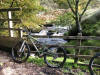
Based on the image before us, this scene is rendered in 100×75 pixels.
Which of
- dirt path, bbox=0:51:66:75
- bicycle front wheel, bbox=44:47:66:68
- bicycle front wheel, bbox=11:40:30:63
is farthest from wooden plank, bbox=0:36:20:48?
bicycle front wheel, bbox=44:47:66:68

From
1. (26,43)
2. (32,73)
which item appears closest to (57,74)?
(32,73)

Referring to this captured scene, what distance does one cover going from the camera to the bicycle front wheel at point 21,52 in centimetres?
466

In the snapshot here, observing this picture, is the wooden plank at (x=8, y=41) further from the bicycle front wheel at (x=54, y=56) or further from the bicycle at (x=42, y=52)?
the bicycle front wheel at (x=54, y=56)

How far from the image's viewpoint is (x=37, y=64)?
4.56 meters

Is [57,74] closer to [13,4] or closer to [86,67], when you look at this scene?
[86,67]

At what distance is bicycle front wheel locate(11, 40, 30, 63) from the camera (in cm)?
466

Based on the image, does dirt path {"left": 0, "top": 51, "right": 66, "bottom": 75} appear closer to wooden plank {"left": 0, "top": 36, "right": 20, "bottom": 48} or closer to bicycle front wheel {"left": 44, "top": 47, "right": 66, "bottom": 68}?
bicycle front wheel {"left": 44, "top": 47, "right": 66, "bottom": 68}

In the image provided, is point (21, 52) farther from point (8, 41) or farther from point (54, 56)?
point (54, 56)

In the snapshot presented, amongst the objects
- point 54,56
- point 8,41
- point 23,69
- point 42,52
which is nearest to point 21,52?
point 23,69

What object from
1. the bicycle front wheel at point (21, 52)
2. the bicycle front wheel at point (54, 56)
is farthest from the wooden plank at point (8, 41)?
the bicycle front wheel at point (54, 56)

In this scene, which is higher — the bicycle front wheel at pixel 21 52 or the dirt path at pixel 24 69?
the bicycle front wheel at pixel 21 52

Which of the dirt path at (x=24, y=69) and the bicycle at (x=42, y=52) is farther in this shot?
the bicycle at (x=42, y=52)

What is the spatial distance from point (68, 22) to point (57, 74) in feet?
21.7

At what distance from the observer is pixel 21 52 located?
188 inches
